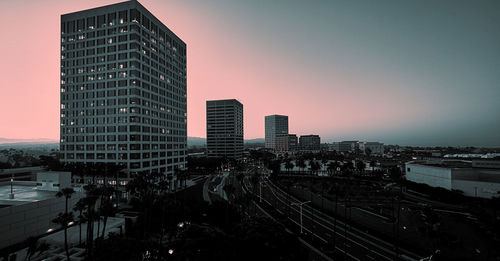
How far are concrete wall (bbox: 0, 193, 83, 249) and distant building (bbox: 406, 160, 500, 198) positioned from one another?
126m

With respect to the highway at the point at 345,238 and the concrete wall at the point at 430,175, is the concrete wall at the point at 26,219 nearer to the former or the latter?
the highway at the point at 345,238

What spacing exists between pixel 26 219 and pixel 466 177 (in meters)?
138

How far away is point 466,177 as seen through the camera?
8475 cm

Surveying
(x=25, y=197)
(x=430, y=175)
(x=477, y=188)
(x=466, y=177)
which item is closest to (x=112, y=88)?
(x=25, y=197)

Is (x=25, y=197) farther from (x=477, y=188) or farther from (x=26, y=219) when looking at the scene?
(x=477, y=188)

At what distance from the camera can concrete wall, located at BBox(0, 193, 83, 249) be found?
138 feet

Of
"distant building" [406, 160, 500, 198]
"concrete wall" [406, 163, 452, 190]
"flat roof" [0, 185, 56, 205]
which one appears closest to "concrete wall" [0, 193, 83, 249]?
"flat roof" [0, 185, 56, 205]

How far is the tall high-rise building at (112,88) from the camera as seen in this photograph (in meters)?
91.0

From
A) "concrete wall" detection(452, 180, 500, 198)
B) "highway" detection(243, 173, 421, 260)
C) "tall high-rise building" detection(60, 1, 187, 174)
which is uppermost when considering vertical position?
"tall high-rise building" detection(60, 1, 187, 174)

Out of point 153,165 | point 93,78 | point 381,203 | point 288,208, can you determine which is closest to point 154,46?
point 93,78

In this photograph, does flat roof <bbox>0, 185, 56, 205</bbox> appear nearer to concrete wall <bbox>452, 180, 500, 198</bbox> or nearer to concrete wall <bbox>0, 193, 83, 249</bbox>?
concrete wall <bbox>0, 193, 83, 249</bbox>

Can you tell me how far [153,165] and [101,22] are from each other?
6728 centimetres

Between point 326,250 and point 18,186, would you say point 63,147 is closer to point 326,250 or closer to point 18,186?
point 18,186

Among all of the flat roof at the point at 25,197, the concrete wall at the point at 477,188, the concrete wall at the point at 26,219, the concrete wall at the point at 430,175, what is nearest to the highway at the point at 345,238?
the concrete wall at the point at 477,188
